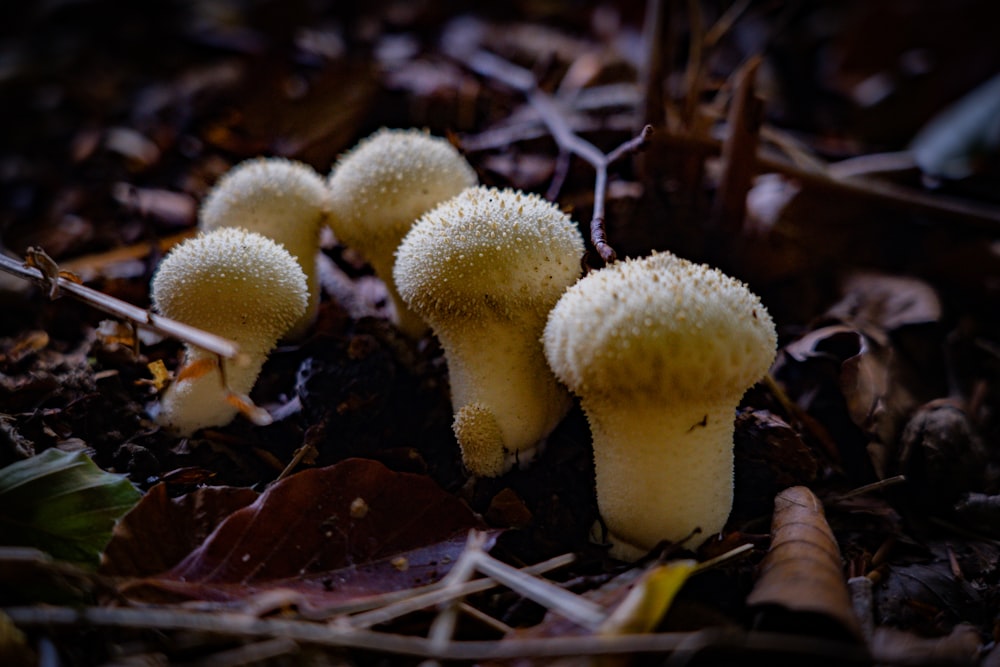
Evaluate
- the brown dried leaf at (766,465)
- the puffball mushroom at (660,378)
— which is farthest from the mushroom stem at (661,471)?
the brown dried leaf at (766,465)

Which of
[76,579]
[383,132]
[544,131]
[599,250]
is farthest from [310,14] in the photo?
[76,579]

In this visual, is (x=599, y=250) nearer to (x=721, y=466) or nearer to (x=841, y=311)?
(x=721, y=466)

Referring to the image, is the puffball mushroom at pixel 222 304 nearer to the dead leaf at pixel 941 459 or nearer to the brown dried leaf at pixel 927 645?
the brown dried leaf at pixel 927 645

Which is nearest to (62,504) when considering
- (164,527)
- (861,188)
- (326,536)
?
(164,527)

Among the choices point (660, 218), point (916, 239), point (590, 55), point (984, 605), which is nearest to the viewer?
point (984, 605)

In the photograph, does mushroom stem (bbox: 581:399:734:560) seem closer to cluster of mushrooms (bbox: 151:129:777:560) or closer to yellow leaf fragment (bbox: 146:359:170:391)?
cluster of mushrooms (bbox: 151:129:777:560)

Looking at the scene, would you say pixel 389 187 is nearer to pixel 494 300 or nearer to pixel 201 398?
pixel 494 300

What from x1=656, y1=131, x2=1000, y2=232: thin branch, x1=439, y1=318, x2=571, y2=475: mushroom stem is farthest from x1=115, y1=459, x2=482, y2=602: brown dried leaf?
x1=656, y1=131, x2=1000, y2=232: thin branch
